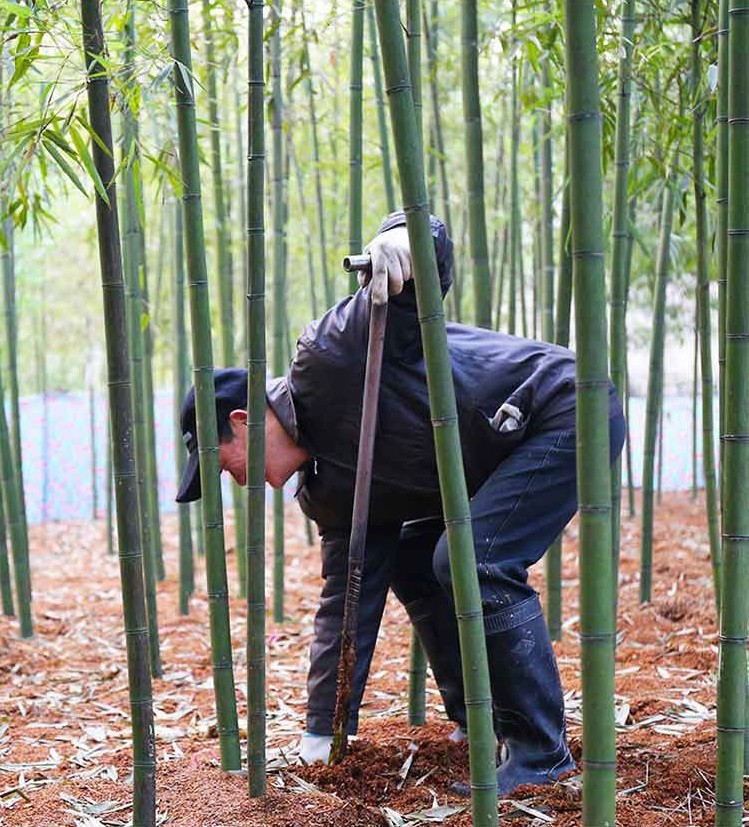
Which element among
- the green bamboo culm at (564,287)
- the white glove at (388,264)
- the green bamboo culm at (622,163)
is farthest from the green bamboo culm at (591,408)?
the green bamboo culm at (564,287)

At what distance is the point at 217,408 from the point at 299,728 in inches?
38.8

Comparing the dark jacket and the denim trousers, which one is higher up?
the dark jacket

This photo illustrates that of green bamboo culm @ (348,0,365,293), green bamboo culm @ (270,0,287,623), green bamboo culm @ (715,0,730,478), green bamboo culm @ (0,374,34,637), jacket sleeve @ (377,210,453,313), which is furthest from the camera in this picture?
green bamboo culm @ (0,374,34,637)

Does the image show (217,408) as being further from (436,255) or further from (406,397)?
(436,255)

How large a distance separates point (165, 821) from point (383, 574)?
0.68 m

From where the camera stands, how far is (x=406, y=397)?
223 cm

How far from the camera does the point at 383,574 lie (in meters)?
2.47

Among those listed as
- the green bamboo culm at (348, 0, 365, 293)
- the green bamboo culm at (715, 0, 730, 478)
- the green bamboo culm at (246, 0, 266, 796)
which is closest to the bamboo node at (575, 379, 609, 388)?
the green bamboo culm at (715, 0, 730, 478)

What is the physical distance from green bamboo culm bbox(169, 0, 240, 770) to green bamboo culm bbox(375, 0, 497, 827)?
0.53 m

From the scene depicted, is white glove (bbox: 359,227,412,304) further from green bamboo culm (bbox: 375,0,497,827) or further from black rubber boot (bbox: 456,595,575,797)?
black rubber boot (bbox: 456,595,575,797)

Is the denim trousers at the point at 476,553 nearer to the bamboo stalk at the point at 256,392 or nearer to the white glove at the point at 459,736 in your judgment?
the white glove at the point at 459,736

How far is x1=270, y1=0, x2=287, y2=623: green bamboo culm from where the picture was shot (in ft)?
11.7

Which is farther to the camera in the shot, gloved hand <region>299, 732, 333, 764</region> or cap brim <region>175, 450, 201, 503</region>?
gloved hand <region>299, 732, 333, 764</region>

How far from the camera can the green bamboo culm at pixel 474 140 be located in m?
2.53
